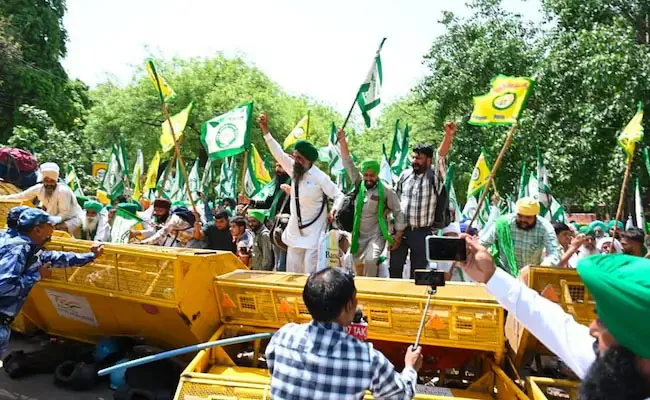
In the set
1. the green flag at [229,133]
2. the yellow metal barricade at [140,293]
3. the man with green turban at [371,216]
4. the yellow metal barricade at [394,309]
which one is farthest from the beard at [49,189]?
the man with green turban at [371,216]

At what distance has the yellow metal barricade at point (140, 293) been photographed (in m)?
4.46

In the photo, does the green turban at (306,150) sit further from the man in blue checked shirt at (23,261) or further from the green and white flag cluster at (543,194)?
the green and white flag cluster at (543,194)

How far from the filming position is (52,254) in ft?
13.9

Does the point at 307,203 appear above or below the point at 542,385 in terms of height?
above

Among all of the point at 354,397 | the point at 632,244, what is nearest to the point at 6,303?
the point at 354,397

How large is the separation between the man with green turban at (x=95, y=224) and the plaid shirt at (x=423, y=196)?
15.6ft

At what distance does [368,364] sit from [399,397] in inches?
7.9

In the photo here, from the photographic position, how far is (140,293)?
4.57 m

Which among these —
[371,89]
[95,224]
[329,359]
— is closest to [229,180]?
[95,224]

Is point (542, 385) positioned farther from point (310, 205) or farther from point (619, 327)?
point (310, 205)

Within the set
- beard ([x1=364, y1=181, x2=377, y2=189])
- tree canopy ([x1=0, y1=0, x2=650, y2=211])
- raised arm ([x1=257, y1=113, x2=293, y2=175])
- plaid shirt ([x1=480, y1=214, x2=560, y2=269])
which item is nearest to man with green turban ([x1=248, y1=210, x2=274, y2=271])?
A: raised arm ([x1=257, y1=113, x2=293, y2=175])

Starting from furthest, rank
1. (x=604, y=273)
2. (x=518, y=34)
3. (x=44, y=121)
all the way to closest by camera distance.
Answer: (x=44, y=121) < (x=518, y=34) < (x=604, y=273)

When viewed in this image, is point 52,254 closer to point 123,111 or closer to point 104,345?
point 104,345

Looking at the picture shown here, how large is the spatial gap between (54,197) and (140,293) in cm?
312
